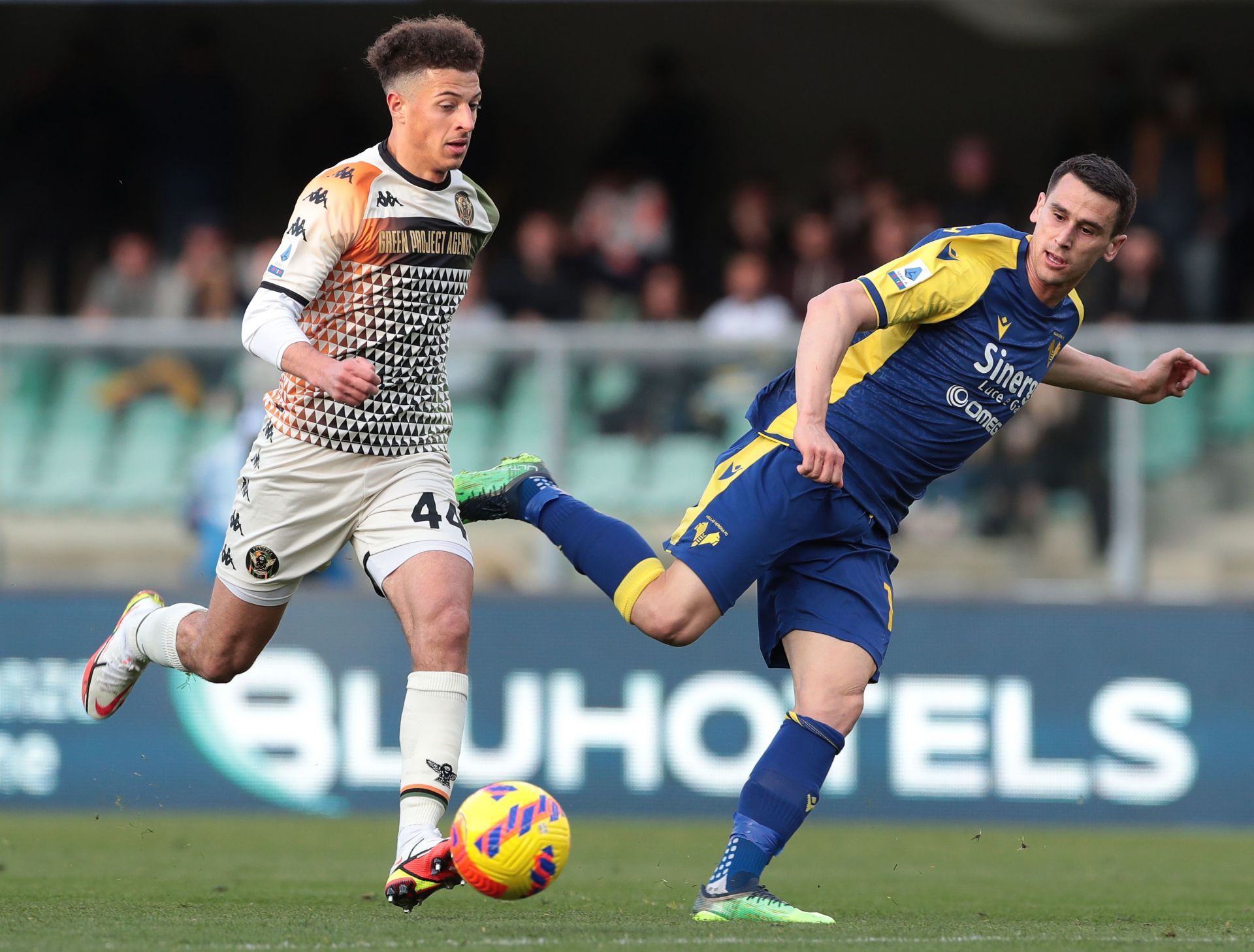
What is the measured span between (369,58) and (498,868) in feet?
8.01

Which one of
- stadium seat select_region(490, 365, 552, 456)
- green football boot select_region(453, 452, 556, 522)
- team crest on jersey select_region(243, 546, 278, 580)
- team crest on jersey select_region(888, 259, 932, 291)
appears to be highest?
stadium seat select_region(490, 365, 552, 456)

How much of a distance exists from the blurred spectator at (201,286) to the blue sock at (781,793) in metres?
7.40

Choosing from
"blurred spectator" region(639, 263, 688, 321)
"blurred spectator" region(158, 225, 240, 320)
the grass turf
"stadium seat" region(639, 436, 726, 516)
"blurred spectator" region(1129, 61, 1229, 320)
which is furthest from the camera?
"blurred spectator" region(1129, 61, 1229, 320)

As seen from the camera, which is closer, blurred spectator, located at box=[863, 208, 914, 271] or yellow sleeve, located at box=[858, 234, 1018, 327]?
yellow sleeve, located at box=[858, 234, 1018, 327]

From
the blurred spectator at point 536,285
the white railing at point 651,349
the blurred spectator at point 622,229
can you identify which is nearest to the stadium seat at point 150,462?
the white railing at point 651,349

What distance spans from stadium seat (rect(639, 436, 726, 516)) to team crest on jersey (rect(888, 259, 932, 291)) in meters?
4.47

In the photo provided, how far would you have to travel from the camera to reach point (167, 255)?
1465 centimetres

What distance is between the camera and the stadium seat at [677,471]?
1030 cm

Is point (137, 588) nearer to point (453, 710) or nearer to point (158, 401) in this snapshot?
point (158, 401)

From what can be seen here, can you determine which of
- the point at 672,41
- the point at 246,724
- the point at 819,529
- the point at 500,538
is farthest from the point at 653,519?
the point at 672,41

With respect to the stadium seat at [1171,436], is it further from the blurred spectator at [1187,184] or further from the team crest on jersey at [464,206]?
the team crest on jersey at [464,206]

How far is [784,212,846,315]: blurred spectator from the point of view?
1268 centimetres

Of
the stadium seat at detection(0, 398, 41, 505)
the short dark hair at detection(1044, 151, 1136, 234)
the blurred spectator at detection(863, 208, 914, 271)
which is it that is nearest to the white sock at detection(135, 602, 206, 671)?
the short dark hair at detection(1044, 151, 1136, 234)

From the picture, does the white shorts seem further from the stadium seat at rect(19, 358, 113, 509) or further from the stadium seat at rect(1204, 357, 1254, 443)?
the stadium seat at rect(1204, 357, 1254, 443)
